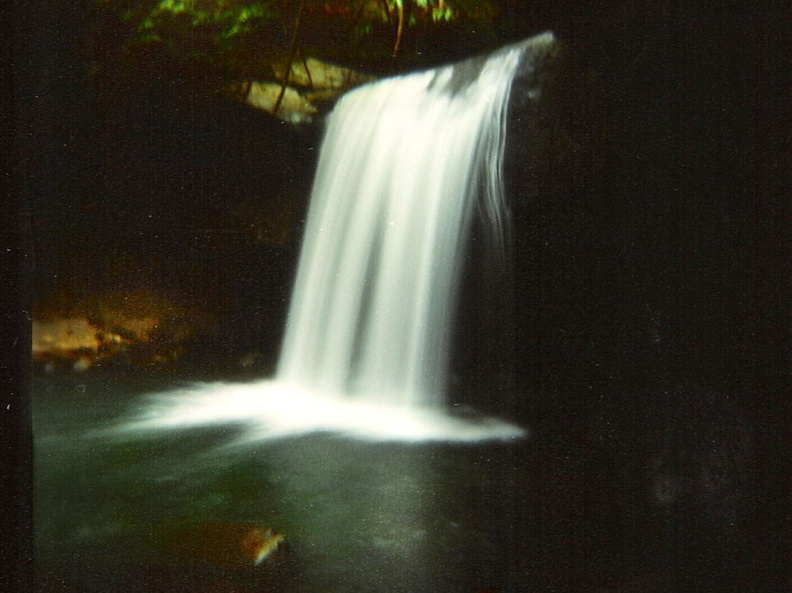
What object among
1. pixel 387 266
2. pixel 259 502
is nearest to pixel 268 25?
pixel 387 266

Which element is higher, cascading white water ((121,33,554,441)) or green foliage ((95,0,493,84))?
green foliage ((95,0,493,84))

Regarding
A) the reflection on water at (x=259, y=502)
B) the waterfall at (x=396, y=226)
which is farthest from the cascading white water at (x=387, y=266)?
the reflection on water at (x=259, y=502)

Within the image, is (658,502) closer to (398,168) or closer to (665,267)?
(665,267)

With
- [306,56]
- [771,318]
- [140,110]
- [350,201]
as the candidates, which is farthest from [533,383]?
[140,110]

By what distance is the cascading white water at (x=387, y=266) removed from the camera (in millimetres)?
2484

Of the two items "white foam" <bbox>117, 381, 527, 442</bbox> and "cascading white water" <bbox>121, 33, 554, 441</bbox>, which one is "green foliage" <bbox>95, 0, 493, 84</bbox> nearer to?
"cascading white water" <bbox>121, 33, 554, 441</bbox>

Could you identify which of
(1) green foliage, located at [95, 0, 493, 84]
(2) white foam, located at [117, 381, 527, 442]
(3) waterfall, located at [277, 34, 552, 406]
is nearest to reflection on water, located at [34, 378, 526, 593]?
(2) white foam, located at [117, 381, 527, 442]

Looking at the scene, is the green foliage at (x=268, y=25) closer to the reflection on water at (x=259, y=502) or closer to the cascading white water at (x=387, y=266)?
the cascading white water at (x=387, y=266)

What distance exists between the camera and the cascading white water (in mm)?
2484

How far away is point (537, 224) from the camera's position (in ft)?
7.34

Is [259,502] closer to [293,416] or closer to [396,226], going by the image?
[293,416]

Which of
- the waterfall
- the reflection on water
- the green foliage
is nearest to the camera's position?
the reflection on water

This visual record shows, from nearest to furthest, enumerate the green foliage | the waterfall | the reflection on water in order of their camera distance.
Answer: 1. the reflection on water
2. the green foliage
3. the waterfall

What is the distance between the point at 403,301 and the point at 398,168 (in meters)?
0.69
